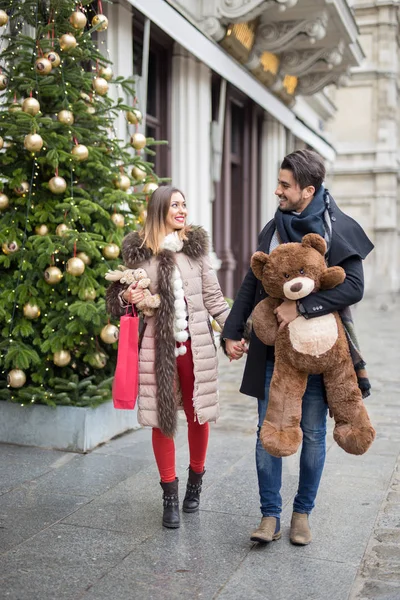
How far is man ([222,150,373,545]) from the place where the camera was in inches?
141

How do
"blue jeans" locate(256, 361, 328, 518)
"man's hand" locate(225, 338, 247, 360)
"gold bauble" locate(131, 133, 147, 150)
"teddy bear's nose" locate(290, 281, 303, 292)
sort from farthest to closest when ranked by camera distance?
"gold bauble" locate(131, 133, 147, 150), "man's hand" locate(225, 338, 247, 360), "blue jeans" locate(256, 361, 328, 518), "teddy bear's nose" locate(290, 281, 303, 292)

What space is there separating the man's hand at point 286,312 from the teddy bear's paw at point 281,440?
1.55ft


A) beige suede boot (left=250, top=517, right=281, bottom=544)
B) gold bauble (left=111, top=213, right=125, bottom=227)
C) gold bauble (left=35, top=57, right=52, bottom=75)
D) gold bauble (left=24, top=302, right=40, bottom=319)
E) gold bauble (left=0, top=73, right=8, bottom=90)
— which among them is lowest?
beige suede boot (left=250, top=517, right=281, bottom=544)

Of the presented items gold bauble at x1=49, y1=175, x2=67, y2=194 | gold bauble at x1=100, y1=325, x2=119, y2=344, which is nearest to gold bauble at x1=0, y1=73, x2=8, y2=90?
gold bauble at x1=49, y1=175, x2=67, y2=194

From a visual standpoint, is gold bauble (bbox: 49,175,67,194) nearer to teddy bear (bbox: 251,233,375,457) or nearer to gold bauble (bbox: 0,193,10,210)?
gold bauble (bbox: 0,193,10,210)

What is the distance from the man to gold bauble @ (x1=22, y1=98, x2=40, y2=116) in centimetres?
209

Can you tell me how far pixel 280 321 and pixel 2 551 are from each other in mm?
1675

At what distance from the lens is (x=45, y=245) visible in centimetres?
521

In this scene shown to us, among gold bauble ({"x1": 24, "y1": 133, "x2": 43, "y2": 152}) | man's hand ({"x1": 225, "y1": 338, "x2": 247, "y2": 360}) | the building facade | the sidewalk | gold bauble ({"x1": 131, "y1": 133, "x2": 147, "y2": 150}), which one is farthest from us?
the building facade

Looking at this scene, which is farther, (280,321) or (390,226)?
(390,226)

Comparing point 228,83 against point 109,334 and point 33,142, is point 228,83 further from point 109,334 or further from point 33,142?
point 109,334

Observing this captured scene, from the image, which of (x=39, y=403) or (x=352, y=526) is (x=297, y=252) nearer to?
(x=352, y=526)

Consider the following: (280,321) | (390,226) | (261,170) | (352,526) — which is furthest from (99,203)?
(390,226)

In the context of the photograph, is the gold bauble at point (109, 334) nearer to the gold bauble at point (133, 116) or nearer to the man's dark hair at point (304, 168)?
the gold bauble at point (133, 116)
